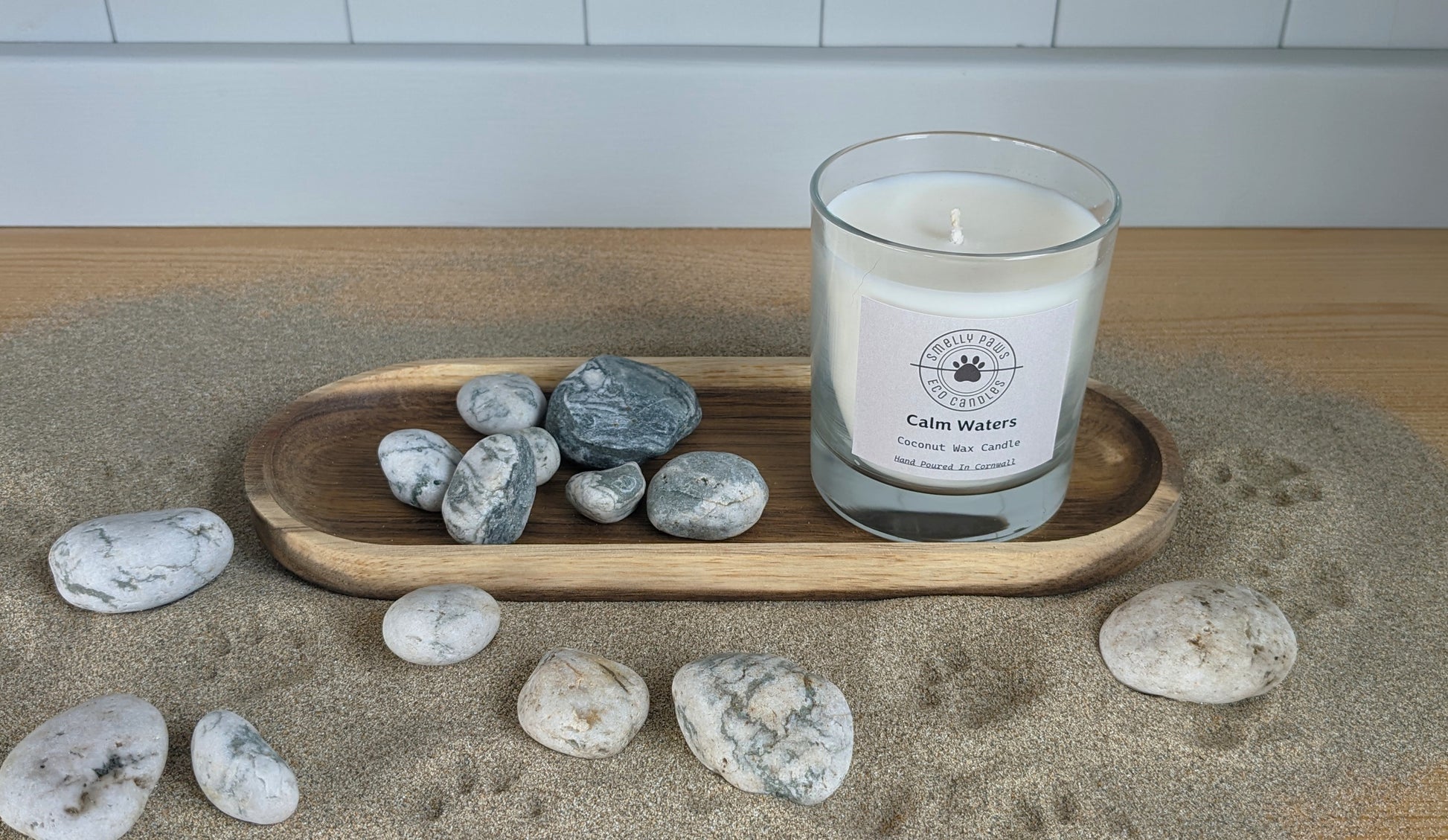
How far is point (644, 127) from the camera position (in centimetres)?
76

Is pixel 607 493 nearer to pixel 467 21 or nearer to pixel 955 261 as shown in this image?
pixel 955 261

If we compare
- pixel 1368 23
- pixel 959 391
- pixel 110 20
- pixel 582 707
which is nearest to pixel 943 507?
pixel 959 391

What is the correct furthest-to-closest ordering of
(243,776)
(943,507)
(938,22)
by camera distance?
(938,22) < (943,507) < (243,776)

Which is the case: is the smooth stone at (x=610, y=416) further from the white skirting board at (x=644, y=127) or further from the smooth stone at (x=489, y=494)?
the white skirting board at (x=644, y=127)

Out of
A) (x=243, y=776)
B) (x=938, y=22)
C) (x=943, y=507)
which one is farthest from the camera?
(x=938, y=22)

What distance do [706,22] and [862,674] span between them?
0.47 meters

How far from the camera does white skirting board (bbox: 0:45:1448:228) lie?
2.43 ft

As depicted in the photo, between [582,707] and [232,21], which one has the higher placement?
[232,21]

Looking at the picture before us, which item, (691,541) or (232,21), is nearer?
(691,541)

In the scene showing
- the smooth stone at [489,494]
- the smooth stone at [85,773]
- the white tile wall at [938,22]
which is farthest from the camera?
the white tile wall at [938,22]

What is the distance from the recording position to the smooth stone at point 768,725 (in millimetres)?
375

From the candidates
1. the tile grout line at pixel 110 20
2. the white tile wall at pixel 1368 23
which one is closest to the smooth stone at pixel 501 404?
the tile grout line at pixel 110 20

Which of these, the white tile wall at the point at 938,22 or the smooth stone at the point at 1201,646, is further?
the white tile wall at the point at 938,22

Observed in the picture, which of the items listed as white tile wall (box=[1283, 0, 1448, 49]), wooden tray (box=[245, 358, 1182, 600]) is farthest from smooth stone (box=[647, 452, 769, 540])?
white tile wall (box=[1283, 0, 1448, 49])
